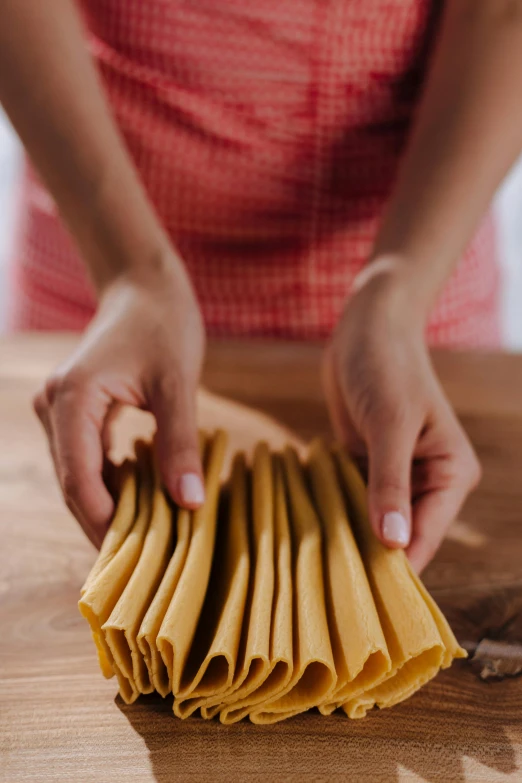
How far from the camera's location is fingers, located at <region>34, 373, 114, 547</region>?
0.60 metres

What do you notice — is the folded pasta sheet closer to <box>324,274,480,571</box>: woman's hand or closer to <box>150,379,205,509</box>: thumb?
<box>324,274,480,571</box>: woman's hand

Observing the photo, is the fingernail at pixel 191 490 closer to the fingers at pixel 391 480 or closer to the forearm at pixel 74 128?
the fingers at pixel 391 480

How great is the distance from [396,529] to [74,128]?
1.65ft

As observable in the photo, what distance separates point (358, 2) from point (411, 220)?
293mm

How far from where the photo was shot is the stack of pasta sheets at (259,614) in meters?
0.49

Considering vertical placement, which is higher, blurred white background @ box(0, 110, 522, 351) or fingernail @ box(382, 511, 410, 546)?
fingernail @ box(382, 511, 410, 546)

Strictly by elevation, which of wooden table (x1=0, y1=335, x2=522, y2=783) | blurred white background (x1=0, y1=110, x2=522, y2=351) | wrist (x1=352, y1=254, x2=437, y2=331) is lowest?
blurred white background (x1=0, y1=110, x2=522, y2=351)

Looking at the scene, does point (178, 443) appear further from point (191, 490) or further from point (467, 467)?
point (467, 467)

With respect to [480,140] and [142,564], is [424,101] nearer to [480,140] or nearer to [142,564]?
[480,140]

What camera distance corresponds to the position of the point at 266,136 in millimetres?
957

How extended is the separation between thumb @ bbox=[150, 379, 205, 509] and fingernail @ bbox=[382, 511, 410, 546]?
0.46 ft

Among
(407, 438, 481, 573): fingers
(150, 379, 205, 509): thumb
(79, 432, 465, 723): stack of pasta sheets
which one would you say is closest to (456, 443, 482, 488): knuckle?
(407, 438, 481, 573): fingers

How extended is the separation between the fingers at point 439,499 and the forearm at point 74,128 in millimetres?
339

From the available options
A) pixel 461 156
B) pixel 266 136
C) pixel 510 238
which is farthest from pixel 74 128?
pixel 510 238
